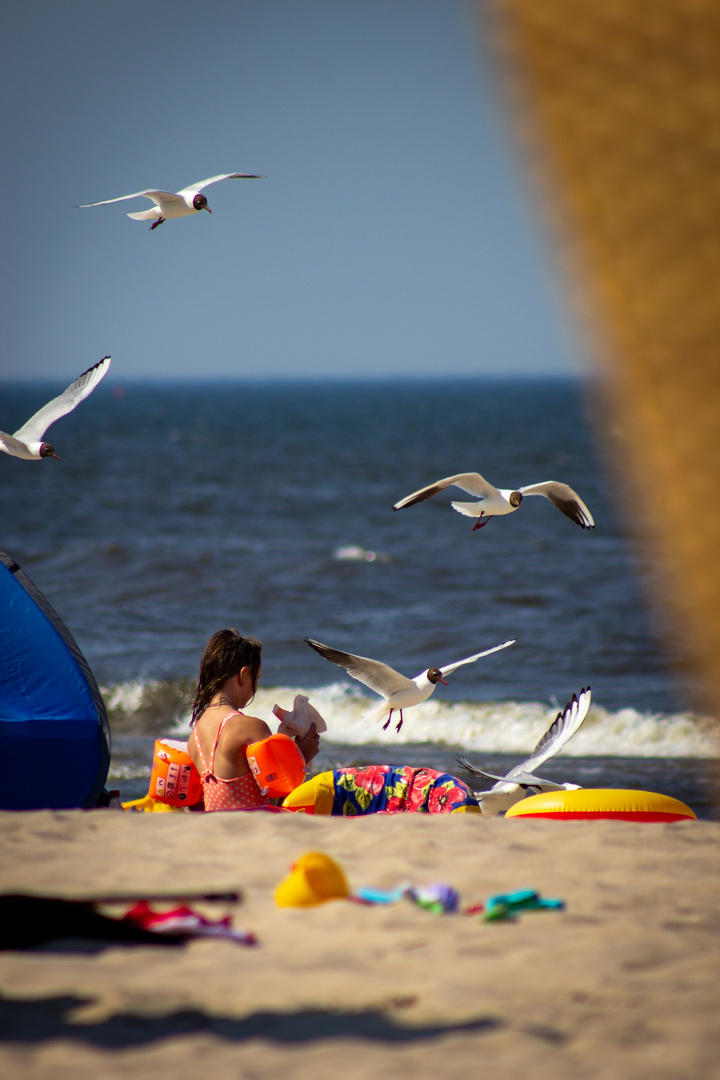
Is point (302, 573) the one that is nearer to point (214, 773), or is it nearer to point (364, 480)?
point (214, 773)

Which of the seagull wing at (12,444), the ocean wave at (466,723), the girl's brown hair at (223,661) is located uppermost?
the seagull wing at (12,444)

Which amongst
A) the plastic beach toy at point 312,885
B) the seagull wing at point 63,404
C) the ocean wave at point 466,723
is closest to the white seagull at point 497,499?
the seagull wing at point 63,404

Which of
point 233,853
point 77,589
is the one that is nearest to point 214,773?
point 233,853

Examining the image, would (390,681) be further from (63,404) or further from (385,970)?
(385,970)

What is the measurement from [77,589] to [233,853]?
1298 centimetres

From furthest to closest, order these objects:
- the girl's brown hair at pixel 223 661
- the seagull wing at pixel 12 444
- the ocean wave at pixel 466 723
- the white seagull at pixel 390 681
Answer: the ocean wave at pixel 466 723 → the seagull wing at pixel 12 444 → the white seagull at pixel 390 681 → the girl's brown hair at pixel 223 661

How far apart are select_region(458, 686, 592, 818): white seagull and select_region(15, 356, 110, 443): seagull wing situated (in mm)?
2875

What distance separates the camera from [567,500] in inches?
229

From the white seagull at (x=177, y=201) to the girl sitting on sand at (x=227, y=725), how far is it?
7.69 ft

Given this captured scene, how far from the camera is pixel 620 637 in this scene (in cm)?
1314

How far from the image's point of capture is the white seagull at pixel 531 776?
5332 mm

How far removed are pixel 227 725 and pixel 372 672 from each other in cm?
106

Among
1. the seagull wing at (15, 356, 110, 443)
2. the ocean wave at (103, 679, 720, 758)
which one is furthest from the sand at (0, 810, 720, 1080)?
the ocean wave at (103, 679, 720, 758)

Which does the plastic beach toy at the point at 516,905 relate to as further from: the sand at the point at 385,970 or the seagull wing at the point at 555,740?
the seagull wing at the point at 555,740
